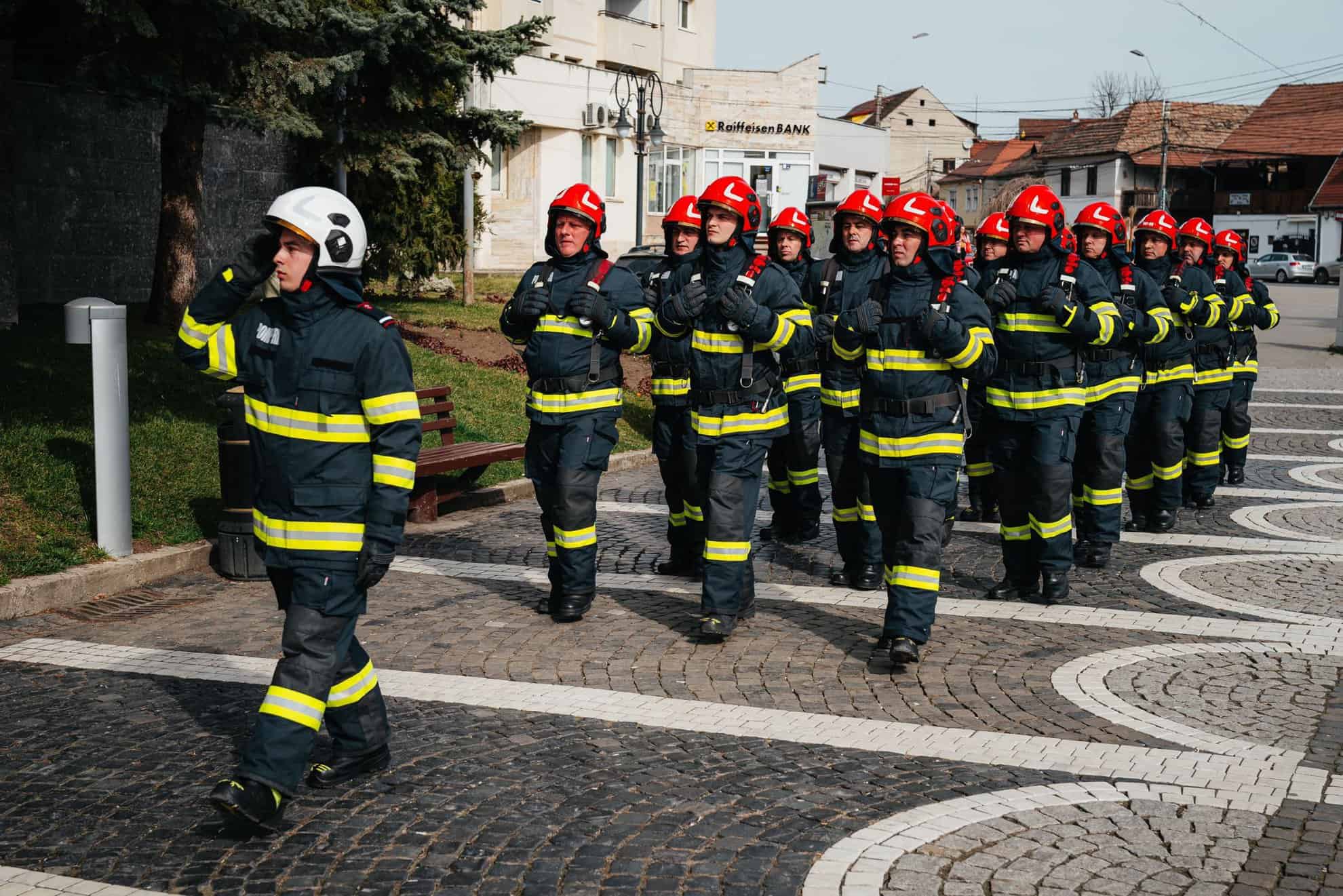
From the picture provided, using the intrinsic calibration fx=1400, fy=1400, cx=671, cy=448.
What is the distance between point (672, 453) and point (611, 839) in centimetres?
458

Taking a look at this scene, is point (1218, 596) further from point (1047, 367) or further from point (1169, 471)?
point (1169, 471)

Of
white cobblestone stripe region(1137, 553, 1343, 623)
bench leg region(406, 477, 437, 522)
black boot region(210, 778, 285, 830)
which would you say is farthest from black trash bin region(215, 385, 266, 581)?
white cobblestone stripe region(1137, 553, 1343, 623)

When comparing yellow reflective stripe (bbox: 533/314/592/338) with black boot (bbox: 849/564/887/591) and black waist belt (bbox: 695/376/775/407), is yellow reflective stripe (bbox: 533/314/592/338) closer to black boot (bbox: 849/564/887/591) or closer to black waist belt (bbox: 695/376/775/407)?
black waist belt (bbox: 695/376/775/407)

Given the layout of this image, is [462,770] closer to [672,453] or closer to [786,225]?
[672,453]

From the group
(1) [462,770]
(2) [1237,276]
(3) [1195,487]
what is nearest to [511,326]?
(1) [462,770]

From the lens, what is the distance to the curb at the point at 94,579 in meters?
7.87

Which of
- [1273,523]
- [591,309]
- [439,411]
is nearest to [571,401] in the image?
[591,309]

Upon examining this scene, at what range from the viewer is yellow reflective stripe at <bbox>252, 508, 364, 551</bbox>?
4.84 metres

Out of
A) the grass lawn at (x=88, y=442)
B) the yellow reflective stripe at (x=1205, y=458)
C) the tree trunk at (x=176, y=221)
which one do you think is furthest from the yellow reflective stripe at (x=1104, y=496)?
the tree trunk at (x=176, y=221)

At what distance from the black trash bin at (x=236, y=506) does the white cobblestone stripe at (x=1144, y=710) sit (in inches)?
199

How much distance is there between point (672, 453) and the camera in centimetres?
904

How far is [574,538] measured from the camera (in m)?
7.71

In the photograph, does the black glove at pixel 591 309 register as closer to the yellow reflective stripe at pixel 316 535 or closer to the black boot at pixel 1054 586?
the yellow reflective stripe at pixel 316 535

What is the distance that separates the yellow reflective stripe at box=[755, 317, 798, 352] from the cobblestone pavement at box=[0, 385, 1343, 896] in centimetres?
154
